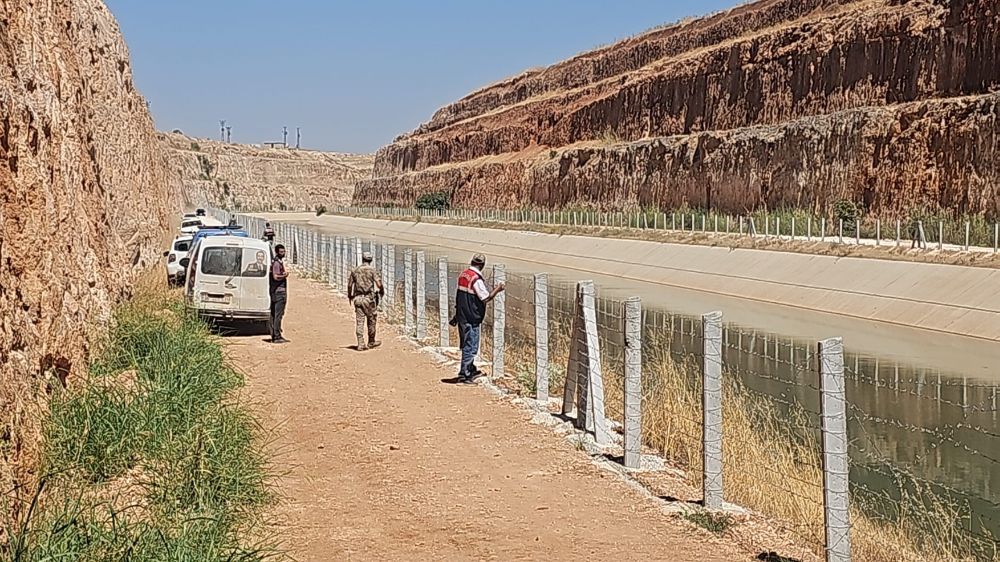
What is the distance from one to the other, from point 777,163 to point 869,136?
760 cm

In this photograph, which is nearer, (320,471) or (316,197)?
(320,471)

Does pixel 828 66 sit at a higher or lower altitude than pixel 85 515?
higher

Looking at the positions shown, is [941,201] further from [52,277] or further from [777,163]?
[52,277]

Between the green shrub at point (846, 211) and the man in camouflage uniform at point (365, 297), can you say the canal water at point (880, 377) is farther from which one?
the green shrub at point (846, 211)

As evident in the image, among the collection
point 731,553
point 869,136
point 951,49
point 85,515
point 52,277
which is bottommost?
point 731,553

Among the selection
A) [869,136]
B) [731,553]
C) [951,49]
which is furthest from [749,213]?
[731,553]

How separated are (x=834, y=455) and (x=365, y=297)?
→ 435 inches

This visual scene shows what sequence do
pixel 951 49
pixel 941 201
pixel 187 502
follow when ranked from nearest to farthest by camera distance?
1. pixel 187 502
2. pixel 941 201
3. pixel 951 49

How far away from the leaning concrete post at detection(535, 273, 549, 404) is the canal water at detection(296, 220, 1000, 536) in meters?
0.92

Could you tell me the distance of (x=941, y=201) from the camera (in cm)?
4341

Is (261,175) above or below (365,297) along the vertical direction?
above

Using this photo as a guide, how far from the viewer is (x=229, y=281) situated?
19.7 m

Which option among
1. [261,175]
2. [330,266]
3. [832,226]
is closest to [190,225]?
[330,266]

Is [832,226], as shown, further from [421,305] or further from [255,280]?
[255,280]
